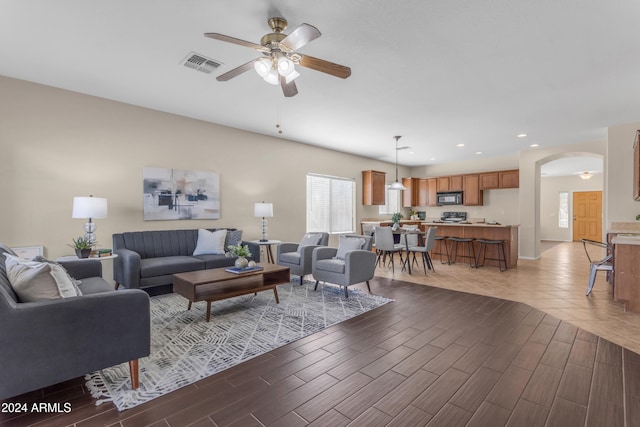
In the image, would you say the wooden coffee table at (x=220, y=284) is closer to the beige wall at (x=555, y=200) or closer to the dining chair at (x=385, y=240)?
the dining chair at (x=385, y=240)

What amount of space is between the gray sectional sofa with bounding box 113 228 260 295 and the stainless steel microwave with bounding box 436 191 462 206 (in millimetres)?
6475

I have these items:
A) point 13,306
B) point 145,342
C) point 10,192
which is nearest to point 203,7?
point 13,306

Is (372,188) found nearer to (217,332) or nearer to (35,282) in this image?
(217,332)

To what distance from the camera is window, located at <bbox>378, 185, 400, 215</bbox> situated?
9.14 meters

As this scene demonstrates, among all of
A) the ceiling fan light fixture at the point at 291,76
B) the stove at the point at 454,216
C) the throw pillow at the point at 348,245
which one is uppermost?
the ceiling fan light fixture at the point at 291,76

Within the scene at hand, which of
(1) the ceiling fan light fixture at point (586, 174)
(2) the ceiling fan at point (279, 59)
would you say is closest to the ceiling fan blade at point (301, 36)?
(2) the ceiling fan at point (279, 59)

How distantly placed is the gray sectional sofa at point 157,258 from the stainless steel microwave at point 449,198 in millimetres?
6475

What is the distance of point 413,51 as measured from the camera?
9.58ft

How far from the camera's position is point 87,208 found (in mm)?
3547

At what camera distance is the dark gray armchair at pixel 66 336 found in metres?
1.61

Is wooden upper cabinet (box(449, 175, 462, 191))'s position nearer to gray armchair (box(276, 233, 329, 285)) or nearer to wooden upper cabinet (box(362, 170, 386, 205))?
wooden upper cabinet (box(362, 170, 386, 205))

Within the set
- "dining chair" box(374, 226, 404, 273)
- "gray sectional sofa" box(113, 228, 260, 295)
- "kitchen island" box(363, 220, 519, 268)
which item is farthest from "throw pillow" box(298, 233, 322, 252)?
"kitchen island" box(363, 220, 519, 268)

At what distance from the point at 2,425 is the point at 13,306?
689 millimetres

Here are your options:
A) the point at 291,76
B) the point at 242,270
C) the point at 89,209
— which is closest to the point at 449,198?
the point at 242,270
